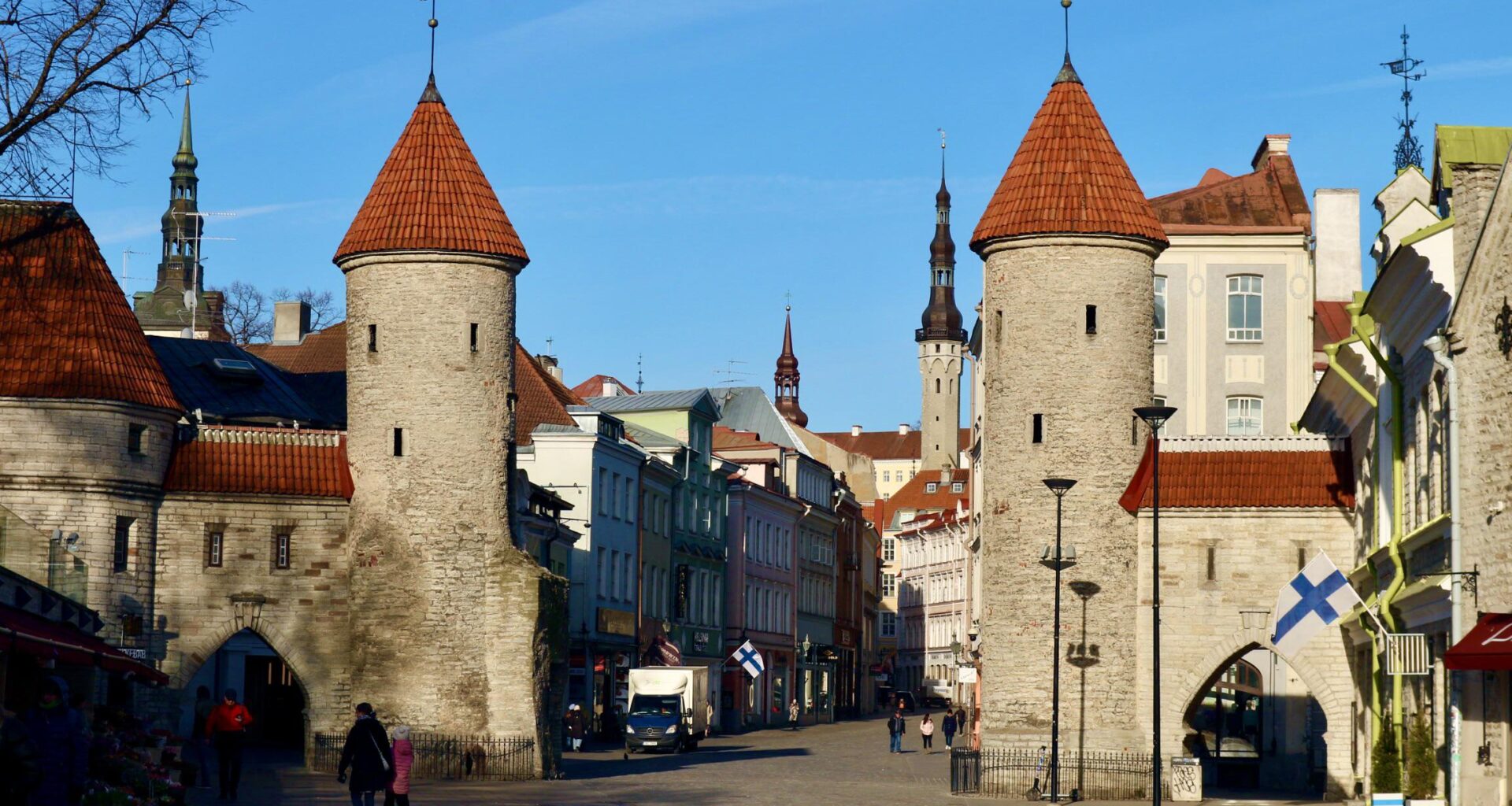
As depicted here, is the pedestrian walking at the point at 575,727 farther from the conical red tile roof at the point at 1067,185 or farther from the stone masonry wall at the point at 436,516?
the conical red tile roof at the point at 1067,185

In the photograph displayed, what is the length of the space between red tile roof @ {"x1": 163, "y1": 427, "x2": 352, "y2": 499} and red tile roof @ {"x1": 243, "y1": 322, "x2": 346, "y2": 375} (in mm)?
24906

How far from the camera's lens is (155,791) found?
24547 mm

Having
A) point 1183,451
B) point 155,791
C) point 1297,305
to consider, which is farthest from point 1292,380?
point 155,791

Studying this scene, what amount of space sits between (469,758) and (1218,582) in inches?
576

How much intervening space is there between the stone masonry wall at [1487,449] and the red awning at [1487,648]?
32 centimetres

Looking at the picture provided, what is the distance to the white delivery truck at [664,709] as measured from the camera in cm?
5494

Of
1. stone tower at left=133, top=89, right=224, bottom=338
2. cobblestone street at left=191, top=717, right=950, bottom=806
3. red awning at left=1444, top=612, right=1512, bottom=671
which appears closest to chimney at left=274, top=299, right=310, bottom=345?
stone tower at left=133, top=89, right=224, bottom=338

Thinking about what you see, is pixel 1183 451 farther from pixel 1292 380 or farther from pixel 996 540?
pixel 1292 380

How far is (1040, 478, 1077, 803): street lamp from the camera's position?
3675 centimetres

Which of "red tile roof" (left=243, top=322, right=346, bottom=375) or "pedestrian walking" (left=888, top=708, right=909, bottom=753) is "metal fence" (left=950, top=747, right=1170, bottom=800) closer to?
"pedestrian walking" (left=888, top=708, right=909, bottom=753)

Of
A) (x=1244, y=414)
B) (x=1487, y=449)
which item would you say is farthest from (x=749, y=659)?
(x=1487, y=449)

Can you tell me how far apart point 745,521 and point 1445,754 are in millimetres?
58208

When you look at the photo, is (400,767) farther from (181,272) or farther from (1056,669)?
(181,272)

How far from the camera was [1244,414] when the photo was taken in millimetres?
57062
